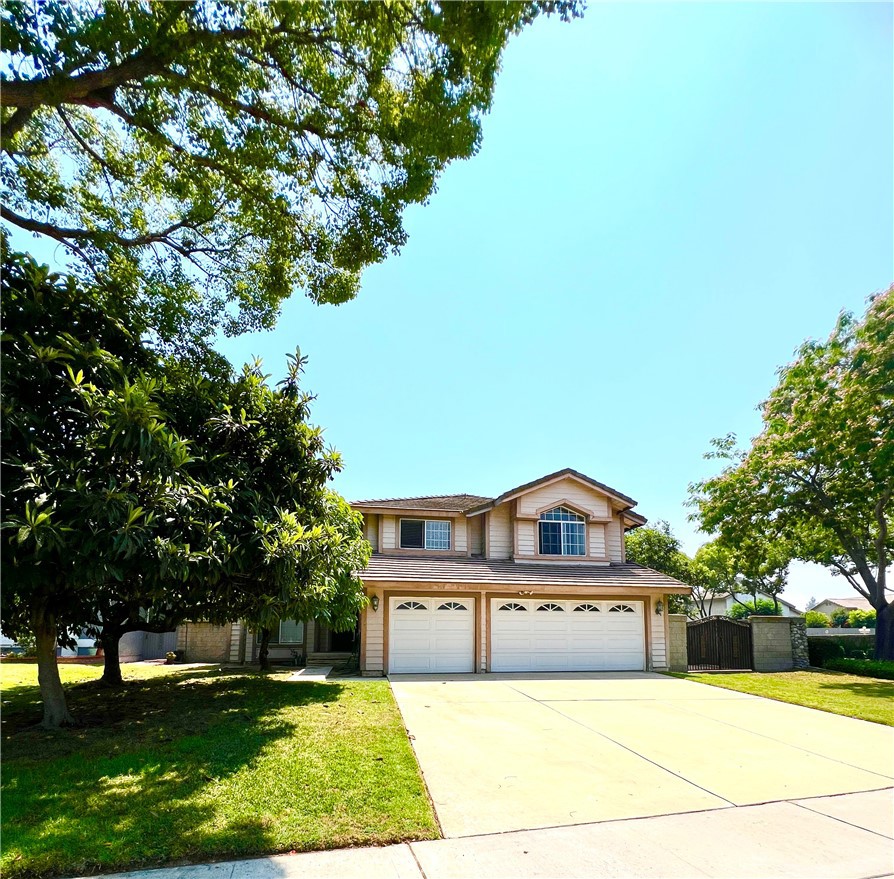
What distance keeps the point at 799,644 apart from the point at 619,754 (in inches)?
558

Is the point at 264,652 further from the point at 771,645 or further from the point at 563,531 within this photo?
the point at 771,645

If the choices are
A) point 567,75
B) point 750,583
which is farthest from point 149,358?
point 750,583

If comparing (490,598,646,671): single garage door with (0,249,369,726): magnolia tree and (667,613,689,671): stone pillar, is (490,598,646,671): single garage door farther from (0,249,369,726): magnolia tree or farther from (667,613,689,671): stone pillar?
(0,249,369,726): magnolia tree

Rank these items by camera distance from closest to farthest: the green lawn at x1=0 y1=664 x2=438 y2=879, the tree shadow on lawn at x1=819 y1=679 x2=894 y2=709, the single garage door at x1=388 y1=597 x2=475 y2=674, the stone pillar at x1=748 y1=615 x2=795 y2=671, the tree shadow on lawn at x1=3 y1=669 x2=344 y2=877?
1. the tree shadow on lawn at x1=3 y1=669 x2=344 y2=877
2. the green lawn at x1=0 y1=664 x2=438 y2=879
3. the tree shadow on lawn at x1=819 y1=679 x2=894 y2=709
4. the single garage door at x1=388 y1=597 x2=475 y2=674
5. the stone pillar at x1=748 y1=615 x2=795 y2=671


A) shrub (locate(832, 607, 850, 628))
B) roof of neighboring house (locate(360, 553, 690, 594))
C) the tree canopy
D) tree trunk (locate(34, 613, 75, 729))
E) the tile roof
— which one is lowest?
shrub (locate(832, 607, 850, 628))

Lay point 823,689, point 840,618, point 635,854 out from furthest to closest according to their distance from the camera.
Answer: point 840,618 → point 823,689 → point 635,854

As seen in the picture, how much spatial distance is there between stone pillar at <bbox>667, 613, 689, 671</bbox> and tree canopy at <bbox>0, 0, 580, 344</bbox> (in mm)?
13867

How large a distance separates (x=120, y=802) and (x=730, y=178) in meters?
13.0

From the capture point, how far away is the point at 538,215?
35.7 feet

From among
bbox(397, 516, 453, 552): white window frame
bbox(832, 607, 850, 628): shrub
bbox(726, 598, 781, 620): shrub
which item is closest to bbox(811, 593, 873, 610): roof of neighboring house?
bbox(832, 607, 850, 628): shrub

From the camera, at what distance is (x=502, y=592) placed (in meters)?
→ 15.2

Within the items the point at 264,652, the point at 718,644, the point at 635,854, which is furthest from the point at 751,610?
the point at 635,854

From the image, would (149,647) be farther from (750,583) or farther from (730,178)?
(750,583)

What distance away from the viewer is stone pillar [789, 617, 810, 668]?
17281mm
